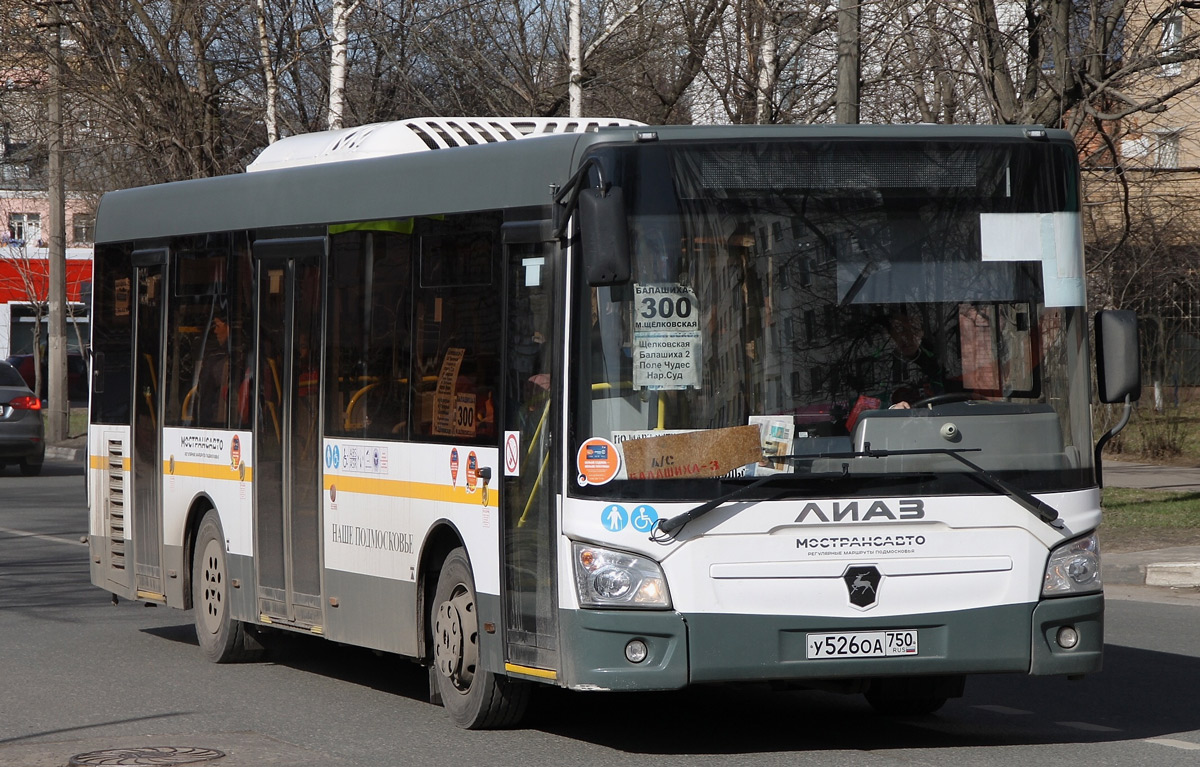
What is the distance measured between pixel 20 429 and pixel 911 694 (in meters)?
21.8

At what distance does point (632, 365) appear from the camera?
750 cm

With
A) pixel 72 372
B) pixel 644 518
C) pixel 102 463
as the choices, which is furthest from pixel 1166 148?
pixel 72 372

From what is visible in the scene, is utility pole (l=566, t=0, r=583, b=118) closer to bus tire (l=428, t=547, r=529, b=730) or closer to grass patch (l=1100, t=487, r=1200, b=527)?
grass patch (l=1100, t=487, r=1200, b=527)

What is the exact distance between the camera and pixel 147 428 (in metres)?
12.1

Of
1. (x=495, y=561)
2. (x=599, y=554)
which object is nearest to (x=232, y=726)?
(x=495, y=561)

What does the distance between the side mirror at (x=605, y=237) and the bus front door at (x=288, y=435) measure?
3064 millimetres

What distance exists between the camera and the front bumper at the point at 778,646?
24.2ft

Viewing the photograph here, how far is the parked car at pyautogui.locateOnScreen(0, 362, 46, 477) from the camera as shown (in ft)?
92.1

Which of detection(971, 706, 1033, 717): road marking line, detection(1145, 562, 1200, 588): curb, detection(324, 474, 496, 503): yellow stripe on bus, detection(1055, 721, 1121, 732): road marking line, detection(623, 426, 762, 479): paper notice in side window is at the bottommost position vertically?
detection(971, 706, 1033, 717): road marking line

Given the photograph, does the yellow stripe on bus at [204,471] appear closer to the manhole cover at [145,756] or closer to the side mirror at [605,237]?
the manhole cover at [145,756]

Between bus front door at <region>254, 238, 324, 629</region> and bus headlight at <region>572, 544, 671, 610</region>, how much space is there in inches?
113

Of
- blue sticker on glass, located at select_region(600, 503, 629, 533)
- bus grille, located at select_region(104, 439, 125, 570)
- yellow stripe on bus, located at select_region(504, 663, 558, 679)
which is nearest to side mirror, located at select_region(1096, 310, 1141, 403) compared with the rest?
blue sticker on glass, located at select_region(600, 503, 629, 533)

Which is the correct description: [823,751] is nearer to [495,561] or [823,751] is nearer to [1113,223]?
[495,561]

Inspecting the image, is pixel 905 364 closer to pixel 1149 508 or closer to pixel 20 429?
pixel 1149 508
